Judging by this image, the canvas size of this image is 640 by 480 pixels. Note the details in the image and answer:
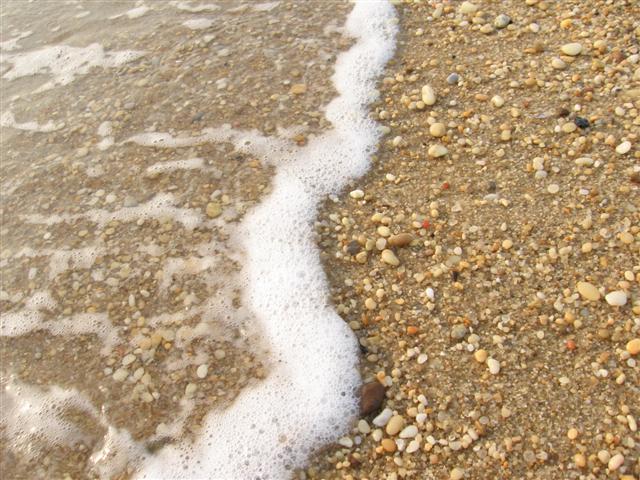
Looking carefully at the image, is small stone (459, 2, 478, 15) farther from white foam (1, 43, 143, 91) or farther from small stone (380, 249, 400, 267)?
white foam (1, 43, 143, 91)

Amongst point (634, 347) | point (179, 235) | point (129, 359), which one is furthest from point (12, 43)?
point (634, 347)

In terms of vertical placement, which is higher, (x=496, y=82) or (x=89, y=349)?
(x=496, y=82)

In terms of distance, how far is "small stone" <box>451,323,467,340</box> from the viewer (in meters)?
2.16

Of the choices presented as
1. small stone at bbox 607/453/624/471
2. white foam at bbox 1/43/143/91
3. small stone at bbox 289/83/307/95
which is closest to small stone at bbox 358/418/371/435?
small stone at bbox 607/453/624/471

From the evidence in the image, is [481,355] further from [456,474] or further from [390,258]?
[390,258]

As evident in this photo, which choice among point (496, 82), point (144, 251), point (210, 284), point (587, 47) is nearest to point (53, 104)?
point (144, 251)

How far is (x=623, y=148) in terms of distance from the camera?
2463 millimetres

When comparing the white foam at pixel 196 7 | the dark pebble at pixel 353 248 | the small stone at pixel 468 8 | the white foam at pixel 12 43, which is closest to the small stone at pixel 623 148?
the dark pebble at pixel 353 248

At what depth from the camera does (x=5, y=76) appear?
3832mm

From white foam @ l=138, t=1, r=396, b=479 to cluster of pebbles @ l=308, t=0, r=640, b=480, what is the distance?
8cm

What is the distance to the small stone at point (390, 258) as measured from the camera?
94.9 inches

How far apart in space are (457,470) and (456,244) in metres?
0.88

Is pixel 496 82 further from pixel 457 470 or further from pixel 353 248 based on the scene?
pixel 457 470

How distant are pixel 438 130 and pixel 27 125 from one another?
7.52 feet
